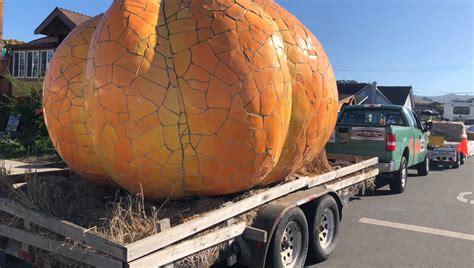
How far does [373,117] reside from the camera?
1005 centimetres

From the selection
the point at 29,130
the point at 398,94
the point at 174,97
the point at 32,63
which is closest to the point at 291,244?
the point at 174,97

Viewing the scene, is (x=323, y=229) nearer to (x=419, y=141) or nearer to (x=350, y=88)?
(x=419, y=141)

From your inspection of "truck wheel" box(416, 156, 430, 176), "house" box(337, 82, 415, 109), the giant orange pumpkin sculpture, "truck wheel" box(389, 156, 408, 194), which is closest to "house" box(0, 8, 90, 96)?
"truck wheel" box(416, 156, 430, 176)

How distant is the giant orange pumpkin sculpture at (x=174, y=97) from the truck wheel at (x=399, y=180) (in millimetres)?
6095

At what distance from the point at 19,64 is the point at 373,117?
1900 cm

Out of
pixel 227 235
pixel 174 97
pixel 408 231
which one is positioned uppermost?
pixel 174 97

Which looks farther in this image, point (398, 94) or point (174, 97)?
point (398, 94)

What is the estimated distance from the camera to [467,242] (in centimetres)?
622

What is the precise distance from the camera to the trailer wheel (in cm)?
408

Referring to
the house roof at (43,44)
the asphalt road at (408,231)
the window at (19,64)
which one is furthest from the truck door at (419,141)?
the window at (19,64)

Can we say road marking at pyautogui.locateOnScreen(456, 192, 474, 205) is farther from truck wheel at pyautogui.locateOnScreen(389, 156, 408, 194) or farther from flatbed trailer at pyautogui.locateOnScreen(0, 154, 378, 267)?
flatbed trailer at pyautogui.locateOnScreen(0, 154, 378, 267)

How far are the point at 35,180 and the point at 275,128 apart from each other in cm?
215

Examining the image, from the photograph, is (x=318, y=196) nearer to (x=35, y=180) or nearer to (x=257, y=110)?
(x=257, y=110)

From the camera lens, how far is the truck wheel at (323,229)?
486 cm
